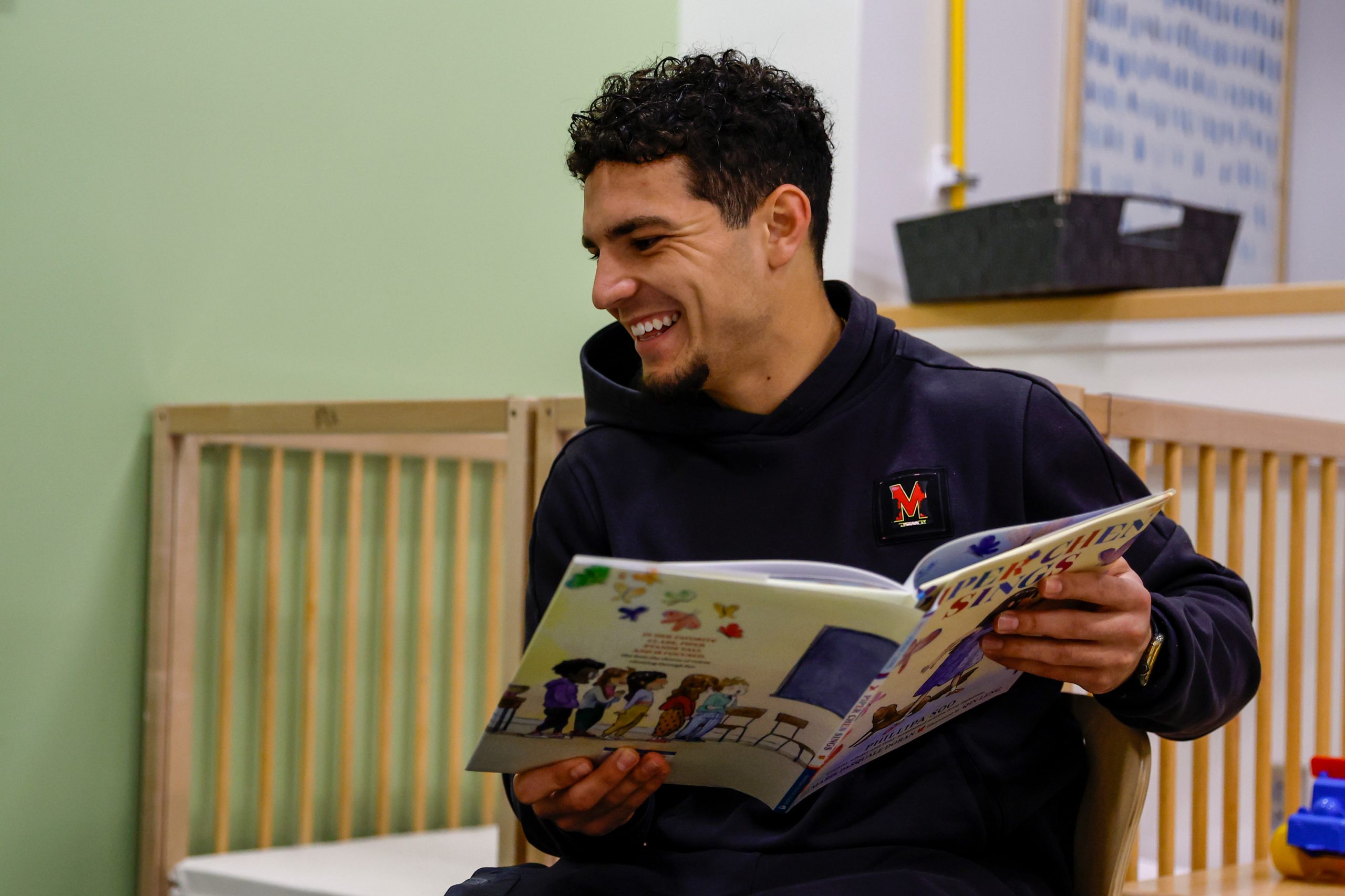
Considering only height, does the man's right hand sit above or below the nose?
below

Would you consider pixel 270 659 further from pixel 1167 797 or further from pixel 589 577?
pixel 589 577

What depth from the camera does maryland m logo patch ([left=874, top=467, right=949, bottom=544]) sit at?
3.02ft

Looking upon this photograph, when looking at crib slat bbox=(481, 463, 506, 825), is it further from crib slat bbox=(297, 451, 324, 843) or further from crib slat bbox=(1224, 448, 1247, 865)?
crib slat bbox=(1224, 448, 1247, 865)

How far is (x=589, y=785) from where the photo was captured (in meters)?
0.81

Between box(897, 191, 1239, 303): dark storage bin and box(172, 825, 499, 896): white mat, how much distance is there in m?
1.17

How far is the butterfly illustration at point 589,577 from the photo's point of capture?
63 centimetres

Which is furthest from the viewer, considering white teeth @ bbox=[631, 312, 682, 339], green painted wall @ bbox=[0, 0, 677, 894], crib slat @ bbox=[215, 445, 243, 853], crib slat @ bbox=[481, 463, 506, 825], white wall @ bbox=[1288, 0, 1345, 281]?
white wall @ bbox=[1288, 0, 1345, 281]

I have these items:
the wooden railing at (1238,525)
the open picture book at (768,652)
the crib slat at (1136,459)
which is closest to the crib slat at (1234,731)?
the wooden railing at (1238,525)

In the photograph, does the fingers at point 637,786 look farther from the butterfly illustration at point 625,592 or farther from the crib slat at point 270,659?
the crib slat at point 270,659

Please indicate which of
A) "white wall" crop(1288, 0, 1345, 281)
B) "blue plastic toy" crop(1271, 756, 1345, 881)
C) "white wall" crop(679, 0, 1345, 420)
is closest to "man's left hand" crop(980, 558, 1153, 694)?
"blue plastic toy" crop(1271, 756, 1345, 881)

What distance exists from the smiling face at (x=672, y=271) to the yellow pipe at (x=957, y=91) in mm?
1712

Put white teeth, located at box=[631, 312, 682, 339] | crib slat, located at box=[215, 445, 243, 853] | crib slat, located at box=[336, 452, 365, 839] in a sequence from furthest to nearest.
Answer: crib slat, located at box=[336, 452, 365, 839]
crib slat, located at box=[215, 445, 243, 853]
white teeth, located at box=[631, 312, 682, 339]

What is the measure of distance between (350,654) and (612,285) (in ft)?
3.44

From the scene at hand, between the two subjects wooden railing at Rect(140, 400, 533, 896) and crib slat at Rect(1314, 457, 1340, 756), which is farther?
wooden railing at Rect(140, 400, 533, 896)
